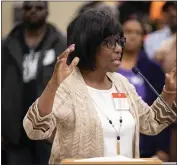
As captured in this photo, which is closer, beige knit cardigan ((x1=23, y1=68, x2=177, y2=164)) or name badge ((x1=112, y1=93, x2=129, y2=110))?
beige knit cardigan ((x1=23, y1=68, x2=177, y2=164))

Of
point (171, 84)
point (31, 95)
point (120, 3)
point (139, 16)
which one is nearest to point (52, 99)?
point (171, 84)

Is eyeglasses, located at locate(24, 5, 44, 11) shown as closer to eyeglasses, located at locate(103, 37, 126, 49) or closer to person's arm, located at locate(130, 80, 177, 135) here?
person's arm, located at locate(130, 80, 177, 135)

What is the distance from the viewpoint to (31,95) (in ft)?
17.7

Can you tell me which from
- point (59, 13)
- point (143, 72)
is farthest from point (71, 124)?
point (59, 13)

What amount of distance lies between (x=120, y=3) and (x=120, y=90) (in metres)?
4.31

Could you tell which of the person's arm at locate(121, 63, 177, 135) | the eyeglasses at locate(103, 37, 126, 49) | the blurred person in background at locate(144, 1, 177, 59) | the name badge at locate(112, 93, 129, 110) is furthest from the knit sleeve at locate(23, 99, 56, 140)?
the blurred person in background at locate(144, 1, 177, 59)

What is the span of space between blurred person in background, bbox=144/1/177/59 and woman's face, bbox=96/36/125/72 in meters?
3.22

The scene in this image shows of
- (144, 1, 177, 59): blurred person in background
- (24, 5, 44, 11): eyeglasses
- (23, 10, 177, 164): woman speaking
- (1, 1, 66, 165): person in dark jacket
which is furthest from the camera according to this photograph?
(144, 1, 177, 59): blurred person in background

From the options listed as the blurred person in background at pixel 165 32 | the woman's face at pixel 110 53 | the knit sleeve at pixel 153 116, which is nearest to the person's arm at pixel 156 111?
the knit sleeve at pixel 153 116

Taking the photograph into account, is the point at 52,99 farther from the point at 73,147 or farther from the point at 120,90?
the point at 120,90

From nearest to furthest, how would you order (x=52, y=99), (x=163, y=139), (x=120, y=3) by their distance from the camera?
1. (x=52, y=99)
2. (x=163, y=139)
3. (x=120, y=3)

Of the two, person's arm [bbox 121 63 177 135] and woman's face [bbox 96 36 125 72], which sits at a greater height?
woman's face [bbox 96 36 125 72]

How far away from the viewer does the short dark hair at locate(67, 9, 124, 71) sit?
3.60m

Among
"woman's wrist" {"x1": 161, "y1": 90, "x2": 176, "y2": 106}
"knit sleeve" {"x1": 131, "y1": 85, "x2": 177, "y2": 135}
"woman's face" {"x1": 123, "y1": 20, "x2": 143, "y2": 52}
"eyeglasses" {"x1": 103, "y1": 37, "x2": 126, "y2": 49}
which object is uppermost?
"eyeglasses" {"x1": 103, "y1": 37, "x2": 126, "y2": 49}
